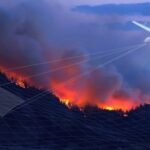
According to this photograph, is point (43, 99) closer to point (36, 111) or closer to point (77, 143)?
point (36, 111)

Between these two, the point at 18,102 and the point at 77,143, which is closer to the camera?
the point at 77,143

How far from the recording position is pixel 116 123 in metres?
114

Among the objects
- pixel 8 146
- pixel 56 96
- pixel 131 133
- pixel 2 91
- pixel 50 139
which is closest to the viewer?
pixel 8 146

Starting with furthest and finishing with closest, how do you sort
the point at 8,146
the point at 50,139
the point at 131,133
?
the point at 131,133 < the point at 50,139 < the point at 8,146

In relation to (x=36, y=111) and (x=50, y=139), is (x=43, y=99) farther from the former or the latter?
(x=50, y=139)

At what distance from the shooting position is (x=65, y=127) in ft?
336

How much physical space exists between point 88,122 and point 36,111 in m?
11.2

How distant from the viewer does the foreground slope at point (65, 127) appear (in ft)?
301

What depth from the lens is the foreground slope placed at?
301 feet

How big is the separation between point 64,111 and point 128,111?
1923 cm

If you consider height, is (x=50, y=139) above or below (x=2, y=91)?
below

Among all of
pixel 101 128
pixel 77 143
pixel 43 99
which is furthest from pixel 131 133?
pixel 43 99

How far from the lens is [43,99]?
120375 millimetres

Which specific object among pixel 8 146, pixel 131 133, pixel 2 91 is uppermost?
pixel 2 91
